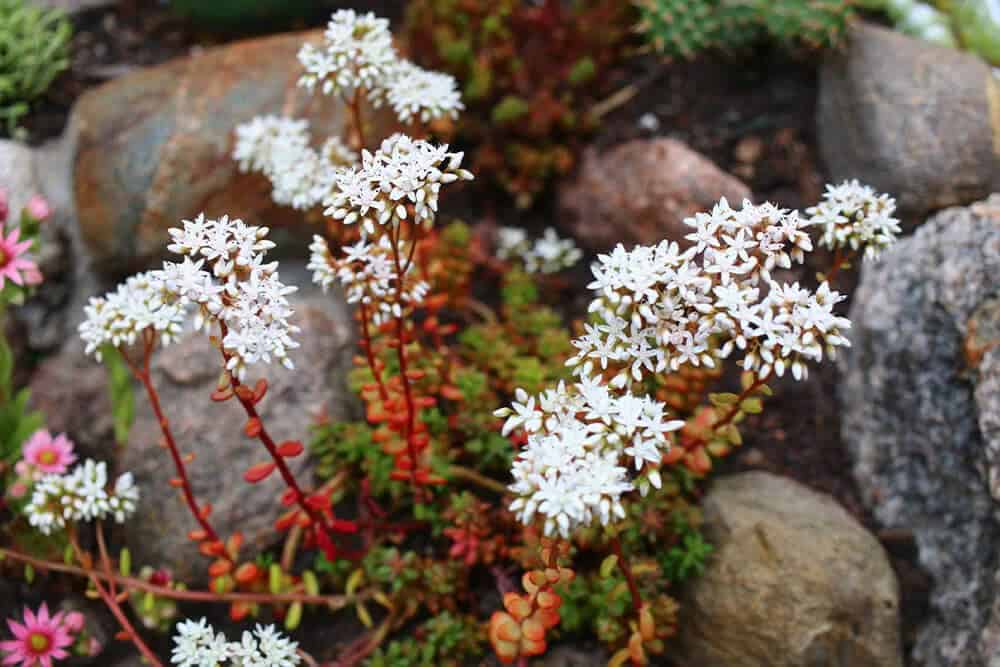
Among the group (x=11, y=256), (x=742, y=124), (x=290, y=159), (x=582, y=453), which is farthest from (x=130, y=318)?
(x=742, y=124)

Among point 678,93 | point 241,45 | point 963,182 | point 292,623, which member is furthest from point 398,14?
point 292,623

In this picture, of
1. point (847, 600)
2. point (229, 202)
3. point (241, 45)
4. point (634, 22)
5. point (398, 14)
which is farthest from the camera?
point (398, 14)

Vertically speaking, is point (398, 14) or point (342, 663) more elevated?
point (398, 14)

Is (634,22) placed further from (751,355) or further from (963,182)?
(751,355)

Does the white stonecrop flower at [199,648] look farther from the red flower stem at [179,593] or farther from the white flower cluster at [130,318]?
the white flower cluster at [130,318]

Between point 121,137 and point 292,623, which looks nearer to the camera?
point 292,623

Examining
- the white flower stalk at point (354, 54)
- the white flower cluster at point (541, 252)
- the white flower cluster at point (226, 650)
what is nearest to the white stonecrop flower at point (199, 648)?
the white flower cluster at point (226, 650)
